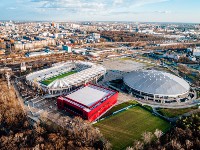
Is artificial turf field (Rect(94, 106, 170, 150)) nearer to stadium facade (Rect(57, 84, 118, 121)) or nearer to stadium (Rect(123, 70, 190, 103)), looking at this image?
stadium facade (Rect(57, 84, 118, 121))

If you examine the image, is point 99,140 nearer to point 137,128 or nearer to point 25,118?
point 137,128

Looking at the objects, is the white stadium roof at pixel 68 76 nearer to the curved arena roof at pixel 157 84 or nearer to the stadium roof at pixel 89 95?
the stadium roof at pixel 89 95

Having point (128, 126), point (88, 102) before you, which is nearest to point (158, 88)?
point (128, 126)

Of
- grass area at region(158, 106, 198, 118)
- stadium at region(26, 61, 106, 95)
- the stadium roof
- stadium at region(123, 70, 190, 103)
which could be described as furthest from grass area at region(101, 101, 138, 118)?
stadium at region(26, 61, 106, 95)

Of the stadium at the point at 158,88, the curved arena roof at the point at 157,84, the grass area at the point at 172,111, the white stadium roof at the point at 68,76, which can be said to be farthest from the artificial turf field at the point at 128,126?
the white stadium roof at the point at 68,76

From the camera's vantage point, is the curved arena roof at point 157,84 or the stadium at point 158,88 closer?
the stadium at point 158,88

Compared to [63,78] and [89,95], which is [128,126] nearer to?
[89,95]
